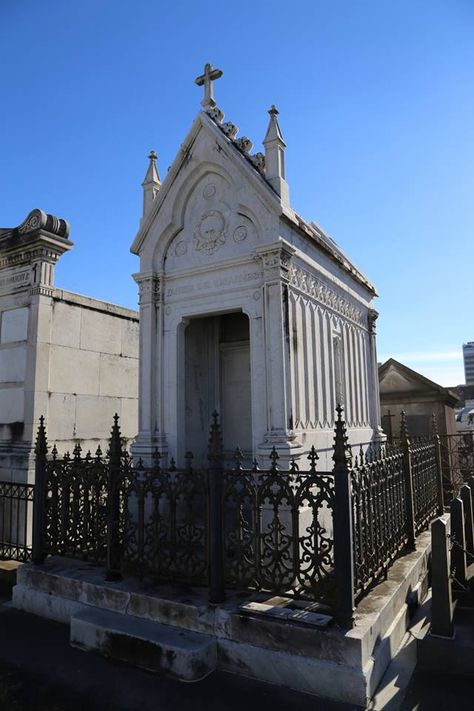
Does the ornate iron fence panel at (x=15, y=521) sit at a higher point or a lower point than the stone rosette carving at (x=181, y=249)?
lower

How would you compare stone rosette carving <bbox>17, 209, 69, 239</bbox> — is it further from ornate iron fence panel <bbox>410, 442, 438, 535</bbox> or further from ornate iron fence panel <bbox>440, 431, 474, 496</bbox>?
ornate iron fence panel <bbox>440, 431, 474, 496</bbox>

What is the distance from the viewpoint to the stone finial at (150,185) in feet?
24.5

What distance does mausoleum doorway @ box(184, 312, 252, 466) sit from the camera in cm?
752

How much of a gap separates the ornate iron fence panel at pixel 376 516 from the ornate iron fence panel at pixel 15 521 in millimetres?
5155

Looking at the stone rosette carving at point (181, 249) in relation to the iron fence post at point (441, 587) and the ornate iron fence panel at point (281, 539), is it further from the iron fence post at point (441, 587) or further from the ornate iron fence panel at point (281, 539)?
the iron fence post at point (441, 587)

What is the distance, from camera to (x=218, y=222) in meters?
6.74

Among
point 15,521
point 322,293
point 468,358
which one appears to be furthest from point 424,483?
point 468,358

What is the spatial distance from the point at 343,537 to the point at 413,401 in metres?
9.62

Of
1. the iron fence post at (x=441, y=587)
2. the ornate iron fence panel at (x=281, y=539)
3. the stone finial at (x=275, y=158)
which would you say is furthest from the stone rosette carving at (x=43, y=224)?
the iron fence post at (x=441, y=587)

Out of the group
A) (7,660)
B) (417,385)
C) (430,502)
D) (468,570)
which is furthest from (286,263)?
(417,385)

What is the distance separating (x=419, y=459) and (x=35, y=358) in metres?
6.60

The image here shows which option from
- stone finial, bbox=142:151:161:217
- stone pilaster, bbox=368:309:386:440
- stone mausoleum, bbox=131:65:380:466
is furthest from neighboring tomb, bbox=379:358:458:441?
stone finial, bbox=142:151:161:217

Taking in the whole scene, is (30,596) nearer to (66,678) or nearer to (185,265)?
(66,678)

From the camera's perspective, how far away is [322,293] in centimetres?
758
